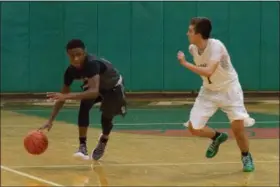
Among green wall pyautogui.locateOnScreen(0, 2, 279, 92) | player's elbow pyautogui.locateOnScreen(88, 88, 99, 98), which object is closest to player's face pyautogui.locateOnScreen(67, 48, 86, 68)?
player's elbow pyautogui.locateOnScreen(88, 88, 99, 98)

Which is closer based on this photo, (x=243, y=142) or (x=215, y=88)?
(x=215, y=88)

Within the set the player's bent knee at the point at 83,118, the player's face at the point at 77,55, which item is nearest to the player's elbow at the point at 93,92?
the player's face at the point at 77,55

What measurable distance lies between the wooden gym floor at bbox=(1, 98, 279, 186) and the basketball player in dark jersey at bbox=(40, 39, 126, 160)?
0.39m

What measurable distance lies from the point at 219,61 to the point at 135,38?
1171cm

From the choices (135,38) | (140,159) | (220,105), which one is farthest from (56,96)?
(135,38)

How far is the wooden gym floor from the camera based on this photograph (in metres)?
7.47

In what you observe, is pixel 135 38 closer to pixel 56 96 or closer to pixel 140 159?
→ pixel 140 159

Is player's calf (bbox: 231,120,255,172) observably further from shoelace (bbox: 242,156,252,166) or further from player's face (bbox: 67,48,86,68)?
player's face (bbox: 67,48,86,68)

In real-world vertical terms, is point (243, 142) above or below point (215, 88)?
below

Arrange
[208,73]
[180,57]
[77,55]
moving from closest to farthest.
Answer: [180,57]
[208,73]
[77,55]

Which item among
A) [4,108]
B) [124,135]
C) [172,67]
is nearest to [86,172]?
[124,135]

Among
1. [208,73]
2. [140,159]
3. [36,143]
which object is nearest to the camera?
[208,73]

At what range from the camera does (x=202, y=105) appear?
8031 millimetres

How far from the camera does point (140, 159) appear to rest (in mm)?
8898
